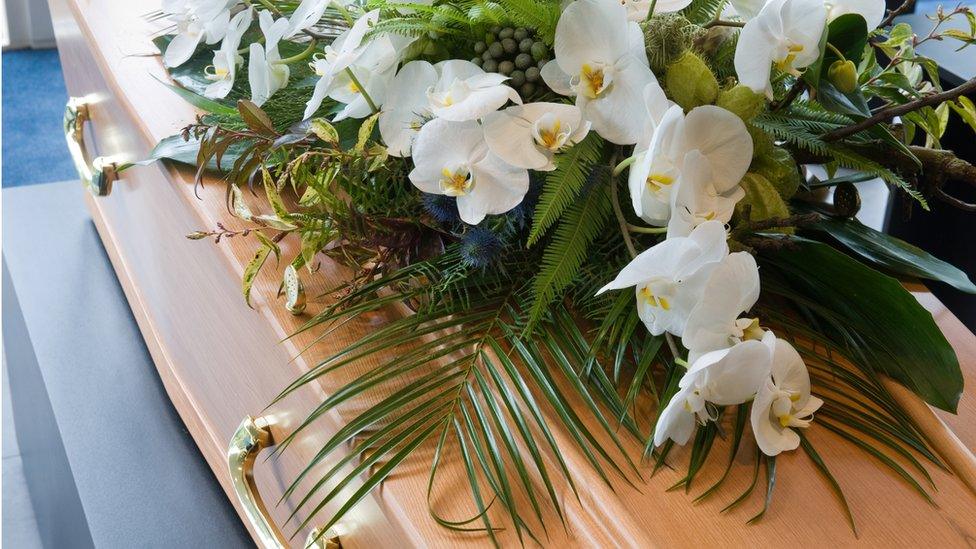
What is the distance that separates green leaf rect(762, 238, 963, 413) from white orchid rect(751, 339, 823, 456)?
6cm

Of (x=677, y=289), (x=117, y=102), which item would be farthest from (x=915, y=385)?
(x=117, y=102)

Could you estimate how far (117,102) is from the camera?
2.87ft

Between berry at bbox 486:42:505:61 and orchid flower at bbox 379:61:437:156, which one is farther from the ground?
berry at bbox 486:42:505:61

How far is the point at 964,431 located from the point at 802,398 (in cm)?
11

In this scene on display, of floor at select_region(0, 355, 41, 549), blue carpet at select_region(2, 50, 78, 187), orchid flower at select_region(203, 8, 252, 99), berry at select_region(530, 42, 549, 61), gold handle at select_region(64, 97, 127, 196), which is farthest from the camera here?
blue carpet at select_region(2, 50, 78, 187)

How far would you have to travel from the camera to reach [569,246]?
1.67 feet

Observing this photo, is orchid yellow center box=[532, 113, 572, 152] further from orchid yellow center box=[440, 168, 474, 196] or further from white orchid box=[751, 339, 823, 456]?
white orchid box=[751, 339, 823, 456]

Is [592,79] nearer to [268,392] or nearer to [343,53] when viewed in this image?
[343,53]

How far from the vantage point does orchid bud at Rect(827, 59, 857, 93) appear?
0.50 m

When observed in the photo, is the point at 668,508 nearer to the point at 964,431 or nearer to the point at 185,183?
the point at 964,431

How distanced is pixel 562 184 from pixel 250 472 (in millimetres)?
312

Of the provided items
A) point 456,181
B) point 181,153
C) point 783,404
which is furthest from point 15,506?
point 783,404

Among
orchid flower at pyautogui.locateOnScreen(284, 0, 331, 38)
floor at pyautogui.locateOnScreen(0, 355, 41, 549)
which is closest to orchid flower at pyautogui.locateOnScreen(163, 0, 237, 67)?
orchid flower at pyautogui.locateOnScreen(284, 0, 331, 38)

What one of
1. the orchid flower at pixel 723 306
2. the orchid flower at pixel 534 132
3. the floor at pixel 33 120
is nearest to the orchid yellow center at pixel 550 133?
the orchid flower at pixel 534 132
